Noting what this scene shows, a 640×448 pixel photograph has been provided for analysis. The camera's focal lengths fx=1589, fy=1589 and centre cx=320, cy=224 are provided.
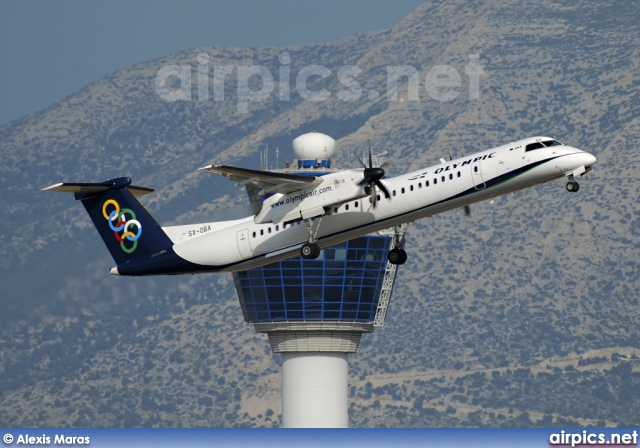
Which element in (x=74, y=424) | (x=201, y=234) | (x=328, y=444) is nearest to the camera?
(x=328, y=444)

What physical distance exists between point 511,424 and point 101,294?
53848mm

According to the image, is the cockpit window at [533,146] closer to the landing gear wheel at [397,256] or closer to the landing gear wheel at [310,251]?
the landing gear wheel at [397,256]

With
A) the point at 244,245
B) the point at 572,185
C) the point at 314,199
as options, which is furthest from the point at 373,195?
the point at 572,185

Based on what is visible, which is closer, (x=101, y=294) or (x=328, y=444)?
(x=328, y=444)

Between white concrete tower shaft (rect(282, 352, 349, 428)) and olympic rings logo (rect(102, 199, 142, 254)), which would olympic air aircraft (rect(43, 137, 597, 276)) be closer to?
olympic rings logo (rect(102, 199, 142, 254))

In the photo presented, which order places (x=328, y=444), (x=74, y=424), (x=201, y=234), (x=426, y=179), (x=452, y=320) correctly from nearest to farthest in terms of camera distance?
1. (x=328, y=444)
2. (x=426, y=179)
3. (x=201, y=234)
4. (x=74, y=424)
5. (x=452, y=320)

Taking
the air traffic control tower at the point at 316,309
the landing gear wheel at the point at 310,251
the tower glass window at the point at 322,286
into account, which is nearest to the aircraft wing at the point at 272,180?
the landing gear wheel at the point at 310,251

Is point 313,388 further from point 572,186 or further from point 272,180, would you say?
point 572,186

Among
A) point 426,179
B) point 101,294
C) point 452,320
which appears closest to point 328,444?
point 426,179

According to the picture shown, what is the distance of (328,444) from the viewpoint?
55500 millimetres

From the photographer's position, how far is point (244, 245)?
68062mm

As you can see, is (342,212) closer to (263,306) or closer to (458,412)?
(263,306)

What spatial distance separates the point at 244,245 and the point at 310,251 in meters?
4.00

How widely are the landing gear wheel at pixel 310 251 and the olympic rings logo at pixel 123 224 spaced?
9.21 m
